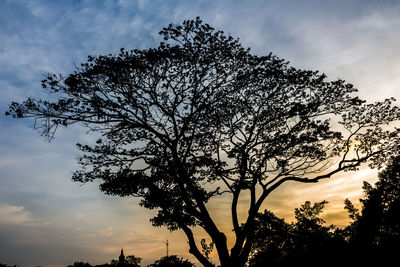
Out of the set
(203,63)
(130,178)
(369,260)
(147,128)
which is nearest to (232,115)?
(203,63)

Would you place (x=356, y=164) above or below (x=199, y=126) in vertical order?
below

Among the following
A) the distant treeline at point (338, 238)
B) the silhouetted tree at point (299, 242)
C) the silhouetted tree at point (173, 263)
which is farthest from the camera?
the silhouetted tree at point (173, 263)

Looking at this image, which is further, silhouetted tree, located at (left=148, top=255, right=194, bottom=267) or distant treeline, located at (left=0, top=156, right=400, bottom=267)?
silhouetted tree, located at (left=148, top=255, right=194, bottom=267)

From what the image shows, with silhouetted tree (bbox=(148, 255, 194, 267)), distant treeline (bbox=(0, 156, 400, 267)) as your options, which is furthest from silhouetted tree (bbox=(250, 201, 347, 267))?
silhouetted tree (bbox=(148, 255, 194, 267))

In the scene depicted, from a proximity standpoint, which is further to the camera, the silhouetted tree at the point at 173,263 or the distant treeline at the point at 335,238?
the silhouetted tree at the point at 173,263

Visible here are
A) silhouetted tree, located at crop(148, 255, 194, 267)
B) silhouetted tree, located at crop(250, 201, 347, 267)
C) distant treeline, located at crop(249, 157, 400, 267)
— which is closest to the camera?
distant treeline, located at crop(249, 157, 400, 267)

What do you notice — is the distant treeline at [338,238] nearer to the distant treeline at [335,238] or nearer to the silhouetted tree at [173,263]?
the distant treeline at [335,238]

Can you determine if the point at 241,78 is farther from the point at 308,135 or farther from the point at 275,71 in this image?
the point at 308,135

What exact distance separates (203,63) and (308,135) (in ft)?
21.1

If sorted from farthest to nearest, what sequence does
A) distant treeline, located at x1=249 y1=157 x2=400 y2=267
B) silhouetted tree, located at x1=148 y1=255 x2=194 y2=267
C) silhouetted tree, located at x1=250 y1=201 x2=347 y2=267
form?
silhouetted tree, located at x1=148 y1=255 x2=194 y2=267, silhouetted tree, located at x1=250 y1=201 x2=347 y2=267, distant treeline, located at x1=249 y1=157 x2=400 y2=267

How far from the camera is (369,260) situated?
10.4m

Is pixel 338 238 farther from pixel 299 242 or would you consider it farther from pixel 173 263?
pixel 173 263

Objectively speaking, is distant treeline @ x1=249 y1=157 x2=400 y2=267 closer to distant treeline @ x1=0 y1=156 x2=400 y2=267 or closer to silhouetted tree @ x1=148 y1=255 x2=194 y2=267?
distant treeline @ x1=0 y1=156 x2=400 y2=267

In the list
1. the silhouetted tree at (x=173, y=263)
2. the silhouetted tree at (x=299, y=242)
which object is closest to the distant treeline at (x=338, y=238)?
the silhouetted tree at (x=299, y=242)
